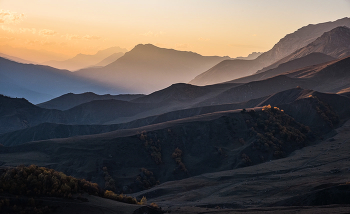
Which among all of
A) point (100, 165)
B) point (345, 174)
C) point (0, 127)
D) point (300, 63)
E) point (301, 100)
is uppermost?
point (300, 63)

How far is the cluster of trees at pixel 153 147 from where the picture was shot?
36312mm

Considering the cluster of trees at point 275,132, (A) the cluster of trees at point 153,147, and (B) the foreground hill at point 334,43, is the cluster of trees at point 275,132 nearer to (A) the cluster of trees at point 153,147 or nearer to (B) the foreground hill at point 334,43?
(A) the cluster of trees at point 153,147

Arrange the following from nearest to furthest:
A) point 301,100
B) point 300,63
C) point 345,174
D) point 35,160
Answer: point 345,174
point 35,160
point 301,100
point 300,63

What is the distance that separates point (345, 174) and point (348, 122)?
2572 cm

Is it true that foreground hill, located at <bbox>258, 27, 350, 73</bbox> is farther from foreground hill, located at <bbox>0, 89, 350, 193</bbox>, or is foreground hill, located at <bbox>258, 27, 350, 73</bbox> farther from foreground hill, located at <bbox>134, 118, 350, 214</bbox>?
foreground hill, located at <bbox>134, 118, 350, 214</bbox>

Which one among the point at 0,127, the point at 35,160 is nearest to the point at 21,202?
the point at 35,160

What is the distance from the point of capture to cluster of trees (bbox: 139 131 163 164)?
1430 inches

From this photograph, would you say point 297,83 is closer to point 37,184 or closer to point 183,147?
point 183,147

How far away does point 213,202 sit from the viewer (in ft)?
68.6

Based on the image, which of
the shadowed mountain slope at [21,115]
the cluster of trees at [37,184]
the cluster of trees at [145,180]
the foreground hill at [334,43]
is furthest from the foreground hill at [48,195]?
the foreground hill at [334,43]

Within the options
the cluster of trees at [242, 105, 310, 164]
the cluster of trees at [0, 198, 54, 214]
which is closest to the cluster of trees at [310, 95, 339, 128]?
Answer: the cluster of trees at [242, 105, 310, 164]

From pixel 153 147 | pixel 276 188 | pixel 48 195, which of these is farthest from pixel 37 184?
pixel 153 147

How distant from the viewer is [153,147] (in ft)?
124

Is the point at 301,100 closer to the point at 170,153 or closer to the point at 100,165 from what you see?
the point at 170,153
